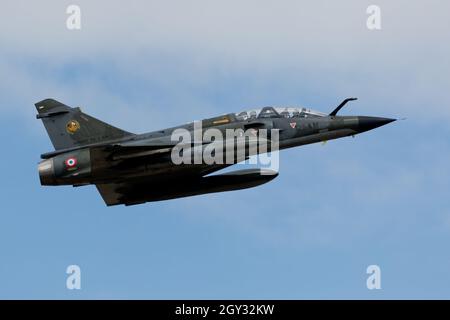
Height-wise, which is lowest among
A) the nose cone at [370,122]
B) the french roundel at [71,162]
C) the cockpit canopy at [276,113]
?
the french roundel at [71,162]

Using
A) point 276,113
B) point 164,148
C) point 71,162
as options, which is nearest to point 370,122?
point 276,113

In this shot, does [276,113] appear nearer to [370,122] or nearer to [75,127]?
[370,122]

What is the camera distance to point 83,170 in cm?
2553

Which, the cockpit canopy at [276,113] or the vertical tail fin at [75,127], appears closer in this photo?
the cockpit canopy at [276,113]

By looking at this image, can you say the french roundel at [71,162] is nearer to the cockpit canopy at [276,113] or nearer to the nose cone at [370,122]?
the cockpit canopy at [276,113]

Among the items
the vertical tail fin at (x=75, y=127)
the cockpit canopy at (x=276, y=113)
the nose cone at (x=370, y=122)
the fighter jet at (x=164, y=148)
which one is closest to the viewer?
the fighter jet at (x=164, y=148)

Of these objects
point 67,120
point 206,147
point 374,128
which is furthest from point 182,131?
point 374,128

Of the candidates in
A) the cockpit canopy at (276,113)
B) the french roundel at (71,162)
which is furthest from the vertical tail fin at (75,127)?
the cockpit canopy at (276,113)

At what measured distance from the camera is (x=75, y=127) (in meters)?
27.0

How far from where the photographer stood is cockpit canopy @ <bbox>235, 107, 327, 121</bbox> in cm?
2667

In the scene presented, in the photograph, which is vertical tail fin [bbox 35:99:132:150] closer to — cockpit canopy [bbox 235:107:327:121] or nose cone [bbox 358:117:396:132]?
cockpit canopy [bbox 235:107:327:121]

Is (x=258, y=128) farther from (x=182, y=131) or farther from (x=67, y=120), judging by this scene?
(x=67, y=120)

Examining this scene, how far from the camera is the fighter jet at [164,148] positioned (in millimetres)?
25422

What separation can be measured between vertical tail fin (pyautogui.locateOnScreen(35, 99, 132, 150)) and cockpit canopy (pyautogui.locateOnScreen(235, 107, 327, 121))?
3441 mm
